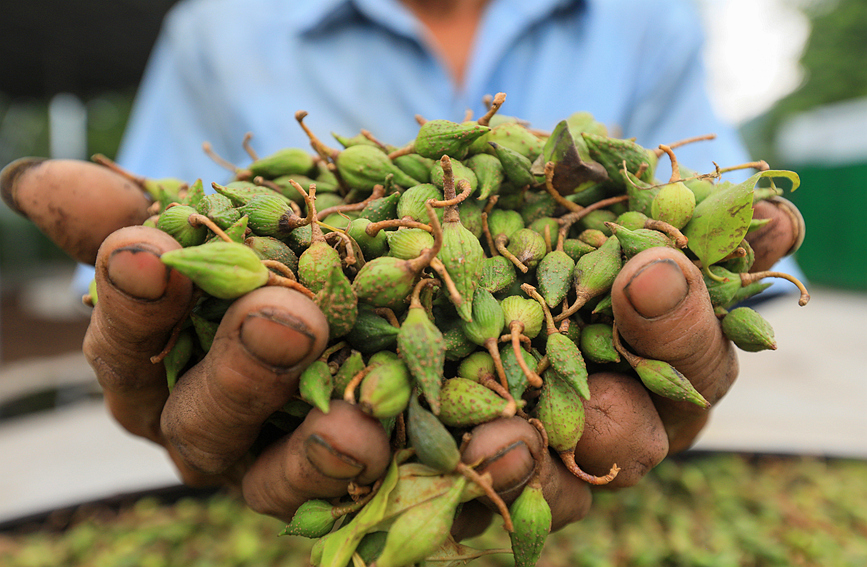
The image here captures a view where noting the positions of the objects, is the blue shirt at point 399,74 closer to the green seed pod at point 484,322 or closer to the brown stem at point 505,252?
the brown stem at point 505,252

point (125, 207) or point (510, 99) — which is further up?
point (510, 99)

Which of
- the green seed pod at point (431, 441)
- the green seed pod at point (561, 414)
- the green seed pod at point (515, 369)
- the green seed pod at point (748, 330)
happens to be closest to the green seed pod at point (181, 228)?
the green seed pod at point (431, 441)

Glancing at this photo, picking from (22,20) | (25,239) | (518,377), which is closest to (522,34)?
(518,377)

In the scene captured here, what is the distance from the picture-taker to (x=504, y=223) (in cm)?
133

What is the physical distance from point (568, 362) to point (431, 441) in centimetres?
32

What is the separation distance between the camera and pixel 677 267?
1.06 meters

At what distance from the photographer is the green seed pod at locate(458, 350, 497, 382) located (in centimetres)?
111

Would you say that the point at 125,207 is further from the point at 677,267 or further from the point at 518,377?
the point at 677,267

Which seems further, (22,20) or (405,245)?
(22,20)

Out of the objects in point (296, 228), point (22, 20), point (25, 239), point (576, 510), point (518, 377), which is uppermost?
point (296, 228)

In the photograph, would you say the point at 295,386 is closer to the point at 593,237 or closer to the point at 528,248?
the point at 528,248

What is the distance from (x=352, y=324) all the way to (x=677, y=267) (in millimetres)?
639

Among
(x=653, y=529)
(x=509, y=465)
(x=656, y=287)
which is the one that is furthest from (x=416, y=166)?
(x=653, y=529)

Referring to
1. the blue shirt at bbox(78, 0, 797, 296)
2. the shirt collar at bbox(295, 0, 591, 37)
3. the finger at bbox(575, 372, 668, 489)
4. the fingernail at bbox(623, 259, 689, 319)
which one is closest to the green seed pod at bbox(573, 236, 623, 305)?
the fingernail at bbox(623, 259, 689, 319)
